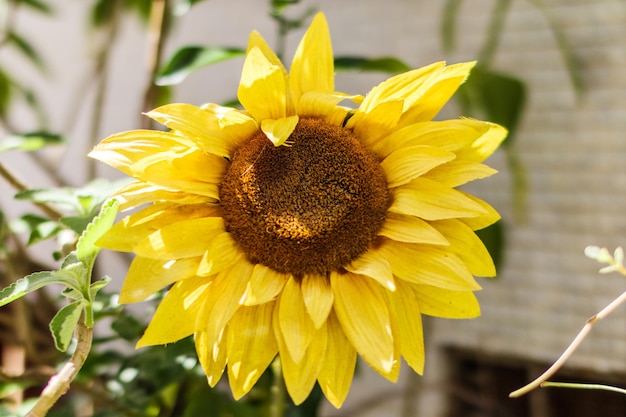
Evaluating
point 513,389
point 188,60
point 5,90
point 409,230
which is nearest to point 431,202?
point 409,230

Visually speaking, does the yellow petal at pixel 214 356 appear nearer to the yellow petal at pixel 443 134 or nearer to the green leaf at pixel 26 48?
the yellow petal at pixel 443 134

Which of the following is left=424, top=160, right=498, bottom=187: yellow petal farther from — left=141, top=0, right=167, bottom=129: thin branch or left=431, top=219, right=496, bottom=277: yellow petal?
left=141, top=0, right=167, bottom=129: thin branch

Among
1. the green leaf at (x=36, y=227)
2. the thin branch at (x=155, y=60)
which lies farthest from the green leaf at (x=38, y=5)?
the green leaf at (x=36, y=227)

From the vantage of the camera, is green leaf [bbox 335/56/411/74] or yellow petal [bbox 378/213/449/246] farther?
green leaf [bbox 335/56/411/74]

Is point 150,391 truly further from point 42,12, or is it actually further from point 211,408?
point 42,12

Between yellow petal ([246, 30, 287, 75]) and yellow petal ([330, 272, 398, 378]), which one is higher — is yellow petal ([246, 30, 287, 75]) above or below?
above

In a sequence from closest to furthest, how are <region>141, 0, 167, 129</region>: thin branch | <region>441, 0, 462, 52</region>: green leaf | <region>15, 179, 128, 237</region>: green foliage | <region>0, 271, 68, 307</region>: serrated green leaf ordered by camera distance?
1. <region>0, 271, 68, 307</region>: serrated green leaf
2. <region>15, 179, 128, 237</region>: green foliage
3. <region>141, 0, 167, 129</region>: thin branch
4. <region>441, 0, 462, 52</region>: green leaf

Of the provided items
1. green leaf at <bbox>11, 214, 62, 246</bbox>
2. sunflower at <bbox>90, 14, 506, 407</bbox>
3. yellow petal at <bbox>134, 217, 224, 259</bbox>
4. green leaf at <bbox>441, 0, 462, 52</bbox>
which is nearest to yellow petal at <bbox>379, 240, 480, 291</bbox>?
sunflower at <bbox>90, 14, 506, 407</bbox>
